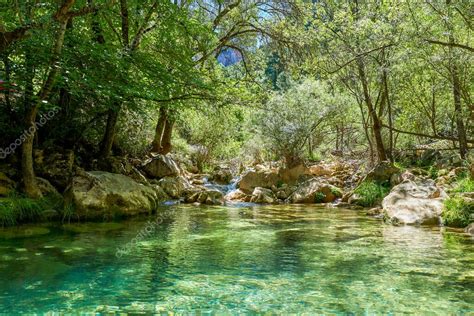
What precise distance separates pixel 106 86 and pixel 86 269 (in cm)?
486

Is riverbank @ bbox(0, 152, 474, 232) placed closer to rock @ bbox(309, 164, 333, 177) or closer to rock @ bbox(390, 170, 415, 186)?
rock @ bbox(390, 170, 415, 186)

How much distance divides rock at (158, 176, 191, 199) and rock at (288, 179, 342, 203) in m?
4.60

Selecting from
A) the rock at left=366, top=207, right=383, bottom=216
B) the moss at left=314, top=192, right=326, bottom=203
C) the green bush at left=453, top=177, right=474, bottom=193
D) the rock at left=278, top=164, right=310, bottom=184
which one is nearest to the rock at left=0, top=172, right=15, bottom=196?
the rock at left=366, top=207, right=383, bottom=216

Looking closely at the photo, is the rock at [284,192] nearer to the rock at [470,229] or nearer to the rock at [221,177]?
the rock at [221,177]

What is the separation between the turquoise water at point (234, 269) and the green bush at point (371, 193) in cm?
524

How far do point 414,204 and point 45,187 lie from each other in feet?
32.1

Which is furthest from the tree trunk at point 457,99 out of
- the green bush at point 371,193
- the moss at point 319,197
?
the moss at point 319,197

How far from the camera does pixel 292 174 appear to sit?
65.0ft

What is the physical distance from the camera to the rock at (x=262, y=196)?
16.7m

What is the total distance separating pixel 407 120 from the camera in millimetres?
18438

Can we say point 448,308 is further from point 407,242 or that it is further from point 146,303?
point 407,242

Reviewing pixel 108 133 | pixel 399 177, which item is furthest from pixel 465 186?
pixel 108 133

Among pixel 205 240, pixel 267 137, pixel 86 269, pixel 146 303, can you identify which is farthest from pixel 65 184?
pixel 267 137

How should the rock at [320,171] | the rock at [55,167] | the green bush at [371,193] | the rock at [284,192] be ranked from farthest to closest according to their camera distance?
the rock at [320,171] → the rock at [284,192] → the green bush at [371,193] → the rock at [55,167]
